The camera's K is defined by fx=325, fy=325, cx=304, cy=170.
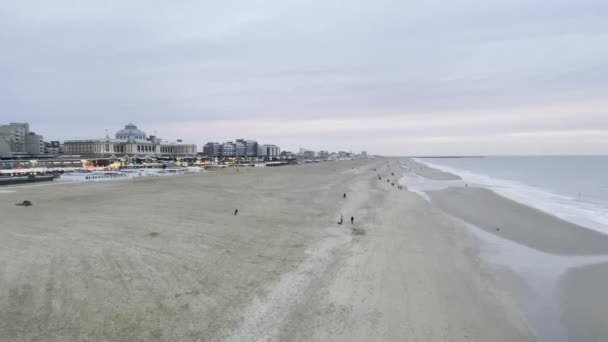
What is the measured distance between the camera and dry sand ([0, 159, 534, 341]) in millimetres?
→ 8242

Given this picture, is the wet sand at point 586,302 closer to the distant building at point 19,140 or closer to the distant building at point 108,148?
the distant building at point 108,148

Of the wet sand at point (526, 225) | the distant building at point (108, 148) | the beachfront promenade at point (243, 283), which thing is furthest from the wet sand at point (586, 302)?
the distant building at point (108, 148)

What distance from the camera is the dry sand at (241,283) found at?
8242 mm

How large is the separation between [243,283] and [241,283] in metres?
0.07

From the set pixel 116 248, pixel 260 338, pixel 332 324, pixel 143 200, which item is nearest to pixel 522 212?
pixel 332 324

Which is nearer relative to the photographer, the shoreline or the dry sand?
the dry sand

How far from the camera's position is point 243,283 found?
427 inches

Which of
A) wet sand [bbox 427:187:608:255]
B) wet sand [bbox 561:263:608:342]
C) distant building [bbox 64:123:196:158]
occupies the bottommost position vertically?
wet sand [bbox 561:263:608:342]

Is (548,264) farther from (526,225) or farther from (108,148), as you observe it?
(108,148)

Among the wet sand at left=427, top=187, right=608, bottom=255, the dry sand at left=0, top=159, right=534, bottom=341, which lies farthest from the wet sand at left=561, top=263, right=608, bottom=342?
the wet sand at left=427, top=187, right=608, bottom=255

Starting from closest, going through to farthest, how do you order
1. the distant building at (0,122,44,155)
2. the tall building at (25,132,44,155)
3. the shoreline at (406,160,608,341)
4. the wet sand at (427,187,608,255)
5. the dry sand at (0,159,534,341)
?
the dry sand at (0,159,534,341) < the shoreline at (406,160,608,341) < the wet sand at (427,187,608,255) < the distant building at (0,122,44,155) < the tall building at (25,132,44,155)

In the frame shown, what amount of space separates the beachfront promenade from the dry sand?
0.05 meters

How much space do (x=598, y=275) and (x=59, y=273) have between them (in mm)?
20080

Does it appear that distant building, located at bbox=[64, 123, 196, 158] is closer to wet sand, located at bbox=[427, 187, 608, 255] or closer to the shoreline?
wet sand, located at bbox=[427, 187, 608, 255]
